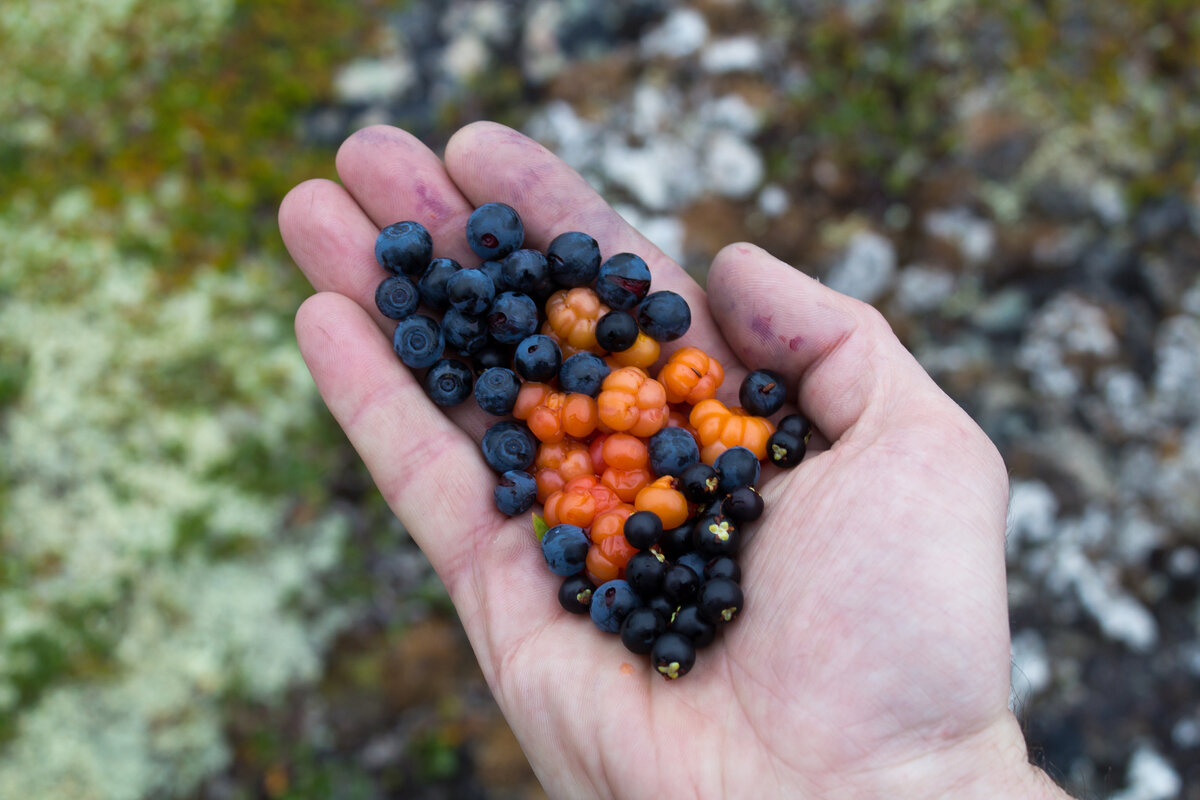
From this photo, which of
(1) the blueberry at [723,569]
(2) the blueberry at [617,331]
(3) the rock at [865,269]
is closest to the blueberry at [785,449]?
(1) the blueberry at [723,569]

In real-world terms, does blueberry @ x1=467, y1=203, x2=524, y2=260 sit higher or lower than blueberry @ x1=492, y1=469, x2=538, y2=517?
higher

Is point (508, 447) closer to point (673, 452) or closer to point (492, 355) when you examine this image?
point (492, 355)

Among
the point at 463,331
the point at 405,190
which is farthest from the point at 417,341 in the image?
the point at 405,190

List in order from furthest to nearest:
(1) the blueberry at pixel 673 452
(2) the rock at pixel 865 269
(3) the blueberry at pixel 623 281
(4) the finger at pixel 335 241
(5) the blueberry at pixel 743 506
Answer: (2) the rock at pixel 865 269, (4) the finger at pixel 335 241, (3) the blueberry at pixel 623 281, (1) the blueberry at pixel 673 452, (5) the blueberry at pixel 743 506

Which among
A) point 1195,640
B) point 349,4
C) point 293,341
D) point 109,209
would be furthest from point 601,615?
point 349,4

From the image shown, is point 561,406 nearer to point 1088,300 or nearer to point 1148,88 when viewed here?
point 1088,300

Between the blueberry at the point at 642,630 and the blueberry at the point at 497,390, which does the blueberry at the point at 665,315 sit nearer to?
the blueberry at the point at 497,390

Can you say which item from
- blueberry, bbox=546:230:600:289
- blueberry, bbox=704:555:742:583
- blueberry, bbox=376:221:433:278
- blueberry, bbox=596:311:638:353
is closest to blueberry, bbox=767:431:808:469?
blueberry, bbox=704:555:742:583

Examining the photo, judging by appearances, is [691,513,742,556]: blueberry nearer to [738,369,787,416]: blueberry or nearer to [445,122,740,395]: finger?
[738,369,787,416]: blueberry
